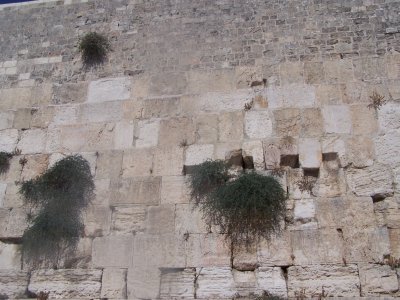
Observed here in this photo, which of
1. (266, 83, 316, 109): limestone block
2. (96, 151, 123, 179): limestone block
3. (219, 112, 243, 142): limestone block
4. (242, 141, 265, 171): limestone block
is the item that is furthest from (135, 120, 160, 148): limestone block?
(266, 83, 316, 109): limestone block

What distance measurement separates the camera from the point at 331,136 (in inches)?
280

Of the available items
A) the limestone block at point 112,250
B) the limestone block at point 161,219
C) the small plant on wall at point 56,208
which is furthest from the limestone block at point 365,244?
the small plant on wall at point 56,208

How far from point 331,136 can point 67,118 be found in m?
4.08

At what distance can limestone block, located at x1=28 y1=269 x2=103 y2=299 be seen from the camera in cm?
670

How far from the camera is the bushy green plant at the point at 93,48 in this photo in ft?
27.6

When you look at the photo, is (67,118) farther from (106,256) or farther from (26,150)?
(106,256)

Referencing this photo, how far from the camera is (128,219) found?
704cm

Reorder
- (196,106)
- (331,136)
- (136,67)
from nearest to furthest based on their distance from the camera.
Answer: (331,136)
(196,106)
(136,67)

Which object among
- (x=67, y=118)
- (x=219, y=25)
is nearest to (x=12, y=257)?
(x=67, y=118)

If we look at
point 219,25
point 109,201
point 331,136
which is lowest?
point 109,201

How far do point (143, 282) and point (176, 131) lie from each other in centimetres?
226

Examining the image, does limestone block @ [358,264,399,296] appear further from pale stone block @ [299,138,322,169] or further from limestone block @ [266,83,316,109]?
limestone block @ [266,83,316,109]

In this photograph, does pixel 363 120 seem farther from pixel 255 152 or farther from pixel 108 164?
pixel 108 164

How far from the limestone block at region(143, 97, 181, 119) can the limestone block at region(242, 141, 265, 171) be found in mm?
1242
